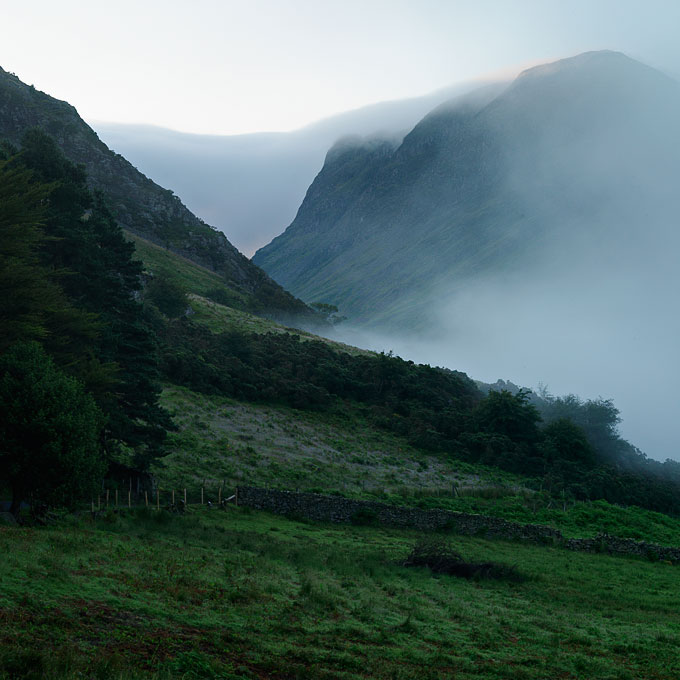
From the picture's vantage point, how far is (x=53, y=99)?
6339 inches

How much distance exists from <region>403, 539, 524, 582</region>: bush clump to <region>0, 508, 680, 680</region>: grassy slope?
72 centimetres

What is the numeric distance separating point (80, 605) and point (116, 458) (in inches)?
1007

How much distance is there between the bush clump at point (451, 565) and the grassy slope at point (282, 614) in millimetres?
716

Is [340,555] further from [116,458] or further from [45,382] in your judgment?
[116,458]

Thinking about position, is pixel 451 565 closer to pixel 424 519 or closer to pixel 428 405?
pixel 424 519

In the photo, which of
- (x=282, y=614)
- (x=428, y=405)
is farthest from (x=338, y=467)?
(x=282, y=614)

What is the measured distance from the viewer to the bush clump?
25.4 metres

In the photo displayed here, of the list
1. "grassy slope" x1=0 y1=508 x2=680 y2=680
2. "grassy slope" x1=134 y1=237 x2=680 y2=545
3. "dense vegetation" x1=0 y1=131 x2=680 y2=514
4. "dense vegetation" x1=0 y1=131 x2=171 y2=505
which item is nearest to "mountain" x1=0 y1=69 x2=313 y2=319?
"dense vegetation" x1=0 y1=131 x2=680 y2=514

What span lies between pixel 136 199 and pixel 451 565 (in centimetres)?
14990

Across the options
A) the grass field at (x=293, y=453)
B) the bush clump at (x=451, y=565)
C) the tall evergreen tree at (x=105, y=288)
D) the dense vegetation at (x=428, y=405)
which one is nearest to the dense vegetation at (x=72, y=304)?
the tall evergreen tree at (x=105, y=288)

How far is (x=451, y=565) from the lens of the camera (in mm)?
25750

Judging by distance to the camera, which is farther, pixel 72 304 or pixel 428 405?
pixel 428 405

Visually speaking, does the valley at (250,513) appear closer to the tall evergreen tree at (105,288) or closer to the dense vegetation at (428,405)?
the tall evergreen tree at (105,288)

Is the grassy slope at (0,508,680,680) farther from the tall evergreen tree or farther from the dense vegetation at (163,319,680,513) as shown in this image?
the dense vegetation at (163,319,680,513)
